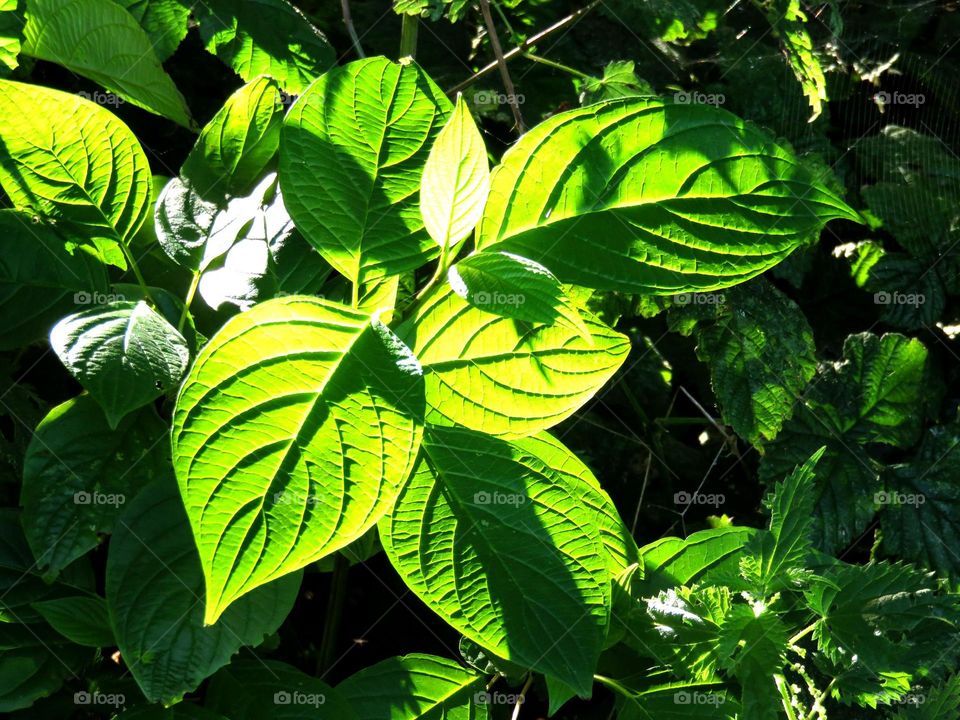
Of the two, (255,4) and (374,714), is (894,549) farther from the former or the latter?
(255,4)

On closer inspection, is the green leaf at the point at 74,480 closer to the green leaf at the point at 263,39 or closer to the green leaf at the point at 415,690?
the green leaf at the point at 415,690

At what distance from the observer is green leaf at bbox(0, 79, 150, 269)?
73 centimetres

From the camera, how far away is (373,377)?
562mm

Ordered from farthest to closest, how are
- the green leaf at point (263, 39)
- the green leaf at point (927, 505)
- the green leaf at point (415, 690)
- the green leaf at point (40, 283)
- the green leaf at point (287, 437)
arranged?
the green leaf at point (927, 505) < the green leaf at point (263, 39) < the green leaf at point (415, 690) < the green leaf at point (40, 283) < the green leaf at point (287, 437)

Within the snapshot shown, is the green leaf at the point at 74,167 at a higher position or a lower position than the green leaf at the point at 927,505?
higher

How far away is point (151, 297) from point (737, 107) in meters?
1.00

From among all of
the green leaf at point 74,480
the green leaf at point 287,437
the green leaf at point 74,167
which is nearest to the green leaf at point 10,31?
the green leaf at point 74,167

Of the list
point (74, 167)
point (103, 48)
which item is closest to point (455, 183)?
point (74, 167)

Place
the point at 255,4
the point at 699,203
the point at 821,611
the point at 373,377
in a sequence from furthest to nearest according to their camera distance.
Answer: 1. the point at 255,4
2. the point at 821,611
3. the point at 699,203
4. the point at 373,377

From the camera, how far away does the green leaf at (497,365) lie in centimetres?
70

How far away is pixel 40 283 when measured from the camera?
0.76 meters

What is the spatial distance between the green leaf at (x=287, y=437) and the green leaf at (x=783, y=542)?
388 millimetres

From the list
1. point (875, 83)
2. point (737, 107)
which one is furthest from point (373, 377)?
point (875, 83)

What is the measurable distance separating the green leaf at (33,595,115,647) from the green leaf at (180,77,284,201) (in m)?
0.37
